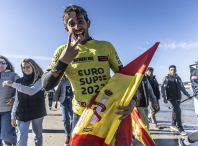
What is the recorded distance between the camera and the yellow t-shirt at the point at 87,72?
1.41m

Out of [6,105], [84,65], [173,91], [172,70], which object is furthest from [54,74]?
[172,70]

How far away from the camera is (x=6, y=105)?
115 inches

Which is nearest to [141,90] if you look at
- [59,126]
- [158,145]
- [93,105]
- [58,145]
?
[158,145]

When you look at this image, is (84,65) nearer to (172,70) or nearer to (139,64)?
(139,64)

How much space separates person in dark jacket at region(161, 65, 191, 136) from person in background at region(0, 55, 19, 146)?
460 cm

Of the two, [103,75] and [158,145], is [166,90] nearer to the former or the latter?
[158,145]

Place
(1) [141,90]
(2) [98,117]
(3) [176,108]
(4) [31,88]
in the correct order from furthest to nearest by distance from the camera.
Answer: (3) [176,108] < (1) [141,90] < (4) [31,88] < (2) [98,117]

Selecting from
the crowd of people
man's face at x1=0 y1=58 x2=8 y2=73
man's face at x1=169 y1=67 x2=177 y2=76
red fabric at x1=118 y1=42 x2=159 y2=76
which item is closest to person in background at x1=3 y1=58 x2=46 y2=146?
the crowd of people

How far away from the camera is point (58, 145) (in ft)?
11.4

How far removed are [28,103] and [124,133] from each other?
2.04 metres

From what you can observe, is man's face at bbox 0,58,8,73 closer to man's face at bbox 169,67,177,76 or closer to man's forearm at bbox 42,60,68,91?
man's forearm at bbox 42,60,68,91

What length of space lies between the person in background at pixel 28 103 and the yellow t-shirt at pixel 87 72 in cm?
147

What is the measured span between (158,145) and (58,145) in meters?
2.51

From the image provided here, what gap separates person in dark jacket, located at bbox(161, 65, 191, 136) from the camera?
4.55 m
